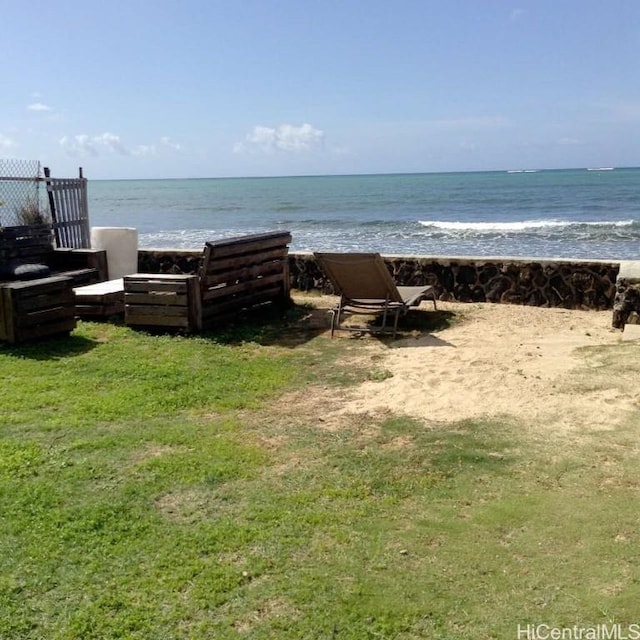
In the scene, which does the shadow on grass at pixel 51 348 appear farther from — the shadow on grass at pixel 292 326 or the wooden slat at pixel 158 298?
the shadow on grass at pixel 292 326

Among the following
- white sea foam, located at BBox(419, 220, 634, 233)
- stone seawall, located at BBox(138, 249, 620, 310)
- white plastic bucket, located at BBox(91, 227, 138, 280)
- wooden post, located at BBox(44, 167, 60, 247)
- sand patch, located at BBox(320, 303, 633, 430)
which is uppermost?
wooden post, located at BBox(44, 167, 60, 247)

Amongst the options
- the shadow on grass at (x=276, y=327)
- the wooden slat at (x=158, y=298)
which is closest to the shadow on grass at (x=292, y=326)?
the shadow on grass at (x=276, y=327)

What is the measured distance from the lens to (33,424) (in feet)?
15.2

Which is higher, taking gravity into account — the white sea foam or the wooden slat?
the wooden slat

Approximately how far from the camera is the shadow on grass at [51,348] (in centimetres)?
638

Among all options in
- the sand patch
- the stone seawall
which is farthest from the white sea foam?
the sand patch

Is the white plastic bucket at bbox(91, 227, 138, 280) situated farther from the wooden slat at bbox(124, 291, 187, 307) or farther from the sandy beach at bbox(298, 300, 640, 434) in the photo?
the sandy beach at bbox(298, 300, 640, 434)

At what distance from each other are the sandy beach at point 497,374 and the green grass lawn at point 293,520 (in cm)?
23

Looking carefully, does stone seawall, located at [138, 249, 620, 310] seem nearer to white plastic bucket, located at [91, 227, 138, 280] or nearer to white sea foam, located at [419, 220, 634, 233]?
white plastic bucket, located at [91, 227, 138, 280]

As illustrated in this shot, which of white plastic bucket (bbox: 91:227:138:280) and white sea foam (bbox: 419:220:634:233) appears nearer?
white plastic bucket (bbox: 91:227:138:280)

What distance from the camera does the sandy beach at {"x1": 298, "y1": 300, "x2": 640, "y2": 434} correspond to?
15.8ft

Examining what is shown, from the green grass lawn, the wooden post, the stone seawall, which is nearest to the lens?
the green grass lawn

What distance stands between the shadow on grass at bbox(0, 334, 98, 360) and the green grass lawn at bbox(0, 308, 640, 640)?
3.20 feet

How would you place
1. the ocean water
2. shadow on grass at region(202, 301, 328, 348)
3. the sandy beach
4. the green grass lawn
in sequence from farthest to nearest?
the ocean water < shadow on grass at region(202, 301, 328, 348) < the sandy beach < the green grass lawn
